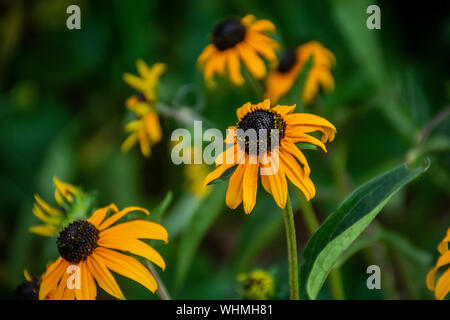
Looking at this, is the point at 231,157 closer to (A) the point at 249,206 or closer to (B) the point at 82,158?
(A) the point at 249,206

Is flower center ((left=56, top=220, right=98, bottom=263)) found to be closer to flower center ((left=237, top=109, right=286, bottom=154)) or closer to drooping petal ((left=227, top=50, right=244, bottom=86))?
flower center ((left=237, top=109, right=286, bottom=154))

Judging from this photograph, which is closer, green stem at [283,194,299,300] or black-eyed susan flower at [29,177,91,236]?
green stem at [283,194,299,300]

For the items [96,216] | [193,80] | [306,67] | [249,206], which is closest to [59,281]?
[96,216]

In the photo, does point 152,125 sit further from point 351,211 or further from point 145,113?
point 351,211

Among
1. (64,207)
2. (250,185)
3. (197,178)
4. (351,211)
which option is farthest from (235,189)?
(197,178)

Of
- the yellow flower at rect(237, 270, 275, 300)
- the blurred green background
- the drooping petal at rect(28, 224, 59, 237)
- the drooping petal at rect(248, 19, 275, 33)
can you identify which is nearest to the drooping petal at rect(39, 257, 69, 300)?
the drooping petal at rect(28, 224, 59, 237)

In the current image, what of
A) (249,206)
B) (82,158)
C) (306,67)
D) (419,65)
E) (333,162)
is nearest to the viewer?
(249,206)
